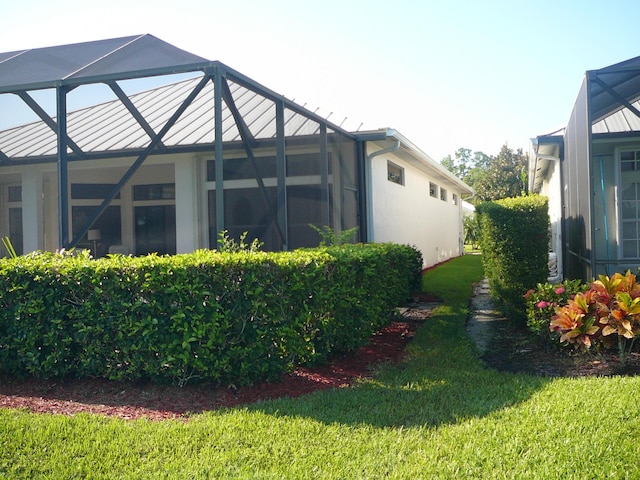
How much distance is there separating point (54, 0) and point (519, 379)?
21.7 feet

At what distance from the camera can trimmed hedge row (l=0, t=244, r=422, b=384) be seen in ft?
15.9

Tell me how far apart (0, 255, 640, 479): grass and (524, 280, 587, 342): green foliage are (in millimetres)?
1257

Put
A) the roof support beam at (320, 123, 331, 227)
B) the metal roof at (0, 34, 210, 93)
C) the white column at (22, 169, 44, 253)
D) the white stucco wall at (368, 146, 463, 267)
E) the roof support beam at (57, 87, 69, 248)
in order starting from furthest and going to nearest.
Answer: the white stucco wall at (368, 146, 463, 267) → the white column at (22, 169, 44, 253) → the roof support beam at (320, 123, 331, 227) → the roof support beam at (57, 87, 69, 248) → the metal roof at (0, 34, 210, 93)

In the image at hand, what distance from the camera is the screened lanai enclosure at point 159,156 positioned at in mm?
6977

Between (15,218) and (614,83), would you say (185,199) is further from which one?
(614,83)

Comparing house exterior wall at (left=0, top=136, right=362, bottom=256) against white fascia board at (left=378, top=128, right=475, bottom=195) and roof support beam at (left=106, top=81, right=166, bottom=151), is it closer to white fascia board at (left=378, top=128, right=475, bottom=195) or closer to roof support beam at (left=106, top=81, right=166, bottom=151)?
white fascia board at (left=378, top=128, right=475, bottom=195)

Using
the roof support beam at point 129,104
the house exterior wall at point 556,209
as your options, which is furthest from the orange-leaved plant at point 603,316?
the roof support beam at point 129,104

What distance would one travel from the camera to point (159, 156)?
11.2m

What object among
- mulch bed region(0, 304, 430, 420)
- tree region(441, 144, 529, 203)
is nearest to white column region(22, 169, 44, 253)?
mulch bed region(0, 304, 430, 420)

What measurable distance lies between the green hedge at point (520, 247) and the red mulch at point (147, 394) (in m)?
2.74

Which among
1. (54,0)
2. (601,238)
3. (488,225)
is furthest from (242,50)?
(601,238)

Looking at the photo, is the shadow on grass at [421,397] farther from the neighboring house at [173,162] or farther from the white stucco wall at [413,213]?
the white stucco wall at [413,213]

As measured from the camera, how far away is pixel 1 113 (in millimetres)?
8156

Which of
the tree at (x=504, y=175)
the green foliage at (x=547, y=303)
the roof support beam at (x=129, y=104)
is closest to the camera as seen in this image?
the green foliage at (x=547, y=303)
